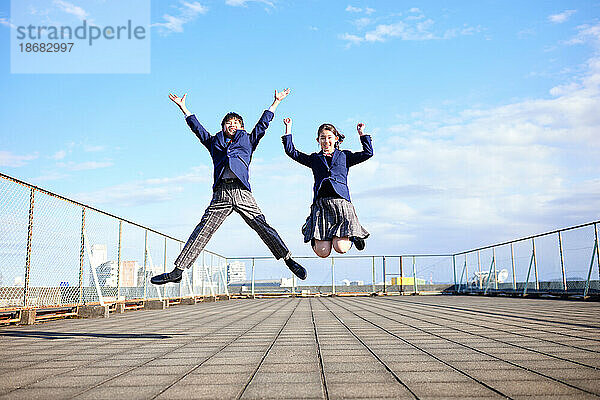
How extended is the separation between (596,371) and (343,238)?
8.02 ft

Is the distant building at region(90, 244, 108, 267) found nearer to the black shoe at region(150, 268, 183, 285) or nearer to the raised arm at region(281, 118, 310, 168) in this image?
the black shoe at region(150, 268, 183, 285)

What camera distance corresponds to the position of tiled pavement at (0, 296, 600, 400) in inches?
103

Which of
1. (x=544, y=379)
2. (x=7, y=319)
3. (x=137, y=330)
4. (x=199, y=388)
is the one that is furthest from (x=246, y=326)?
(x=544, y=379)

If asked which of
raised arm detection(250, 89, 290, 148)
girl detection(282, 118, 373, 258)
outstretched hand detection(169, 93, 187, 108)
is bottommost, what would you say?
girl detection(282, 118, 373, 258)

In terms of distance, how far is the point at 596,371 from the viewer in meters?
2.98

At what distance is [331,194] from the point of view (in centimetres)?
514

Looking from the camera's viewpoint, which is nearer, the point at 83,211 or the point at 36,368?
the point at 36,368

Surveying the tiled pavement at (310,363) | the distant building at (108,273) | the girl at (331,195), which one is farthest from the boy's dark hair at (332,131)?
the distant building at (108,273)

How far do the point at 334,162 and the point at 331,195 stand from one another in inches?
14.3

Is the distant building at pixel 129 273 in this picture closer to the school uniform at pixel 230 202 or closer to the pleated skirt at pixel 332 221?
the school uniform at pixel 230 202

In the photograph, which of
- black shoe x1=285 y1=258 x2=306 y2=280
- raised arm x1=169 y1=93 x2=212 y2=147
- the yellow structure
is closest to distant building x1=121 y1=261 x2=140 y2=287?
raised arm x1=169 y1=93 x2=212 y2=147

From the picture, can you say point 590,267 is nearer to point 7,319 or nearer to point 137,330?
point 137,330

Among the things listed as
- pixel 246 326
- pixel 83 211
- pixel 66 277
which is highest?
pixel 83 211

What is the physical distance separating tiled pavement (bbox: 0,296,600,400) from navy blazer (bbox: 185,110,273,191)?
1600mm
